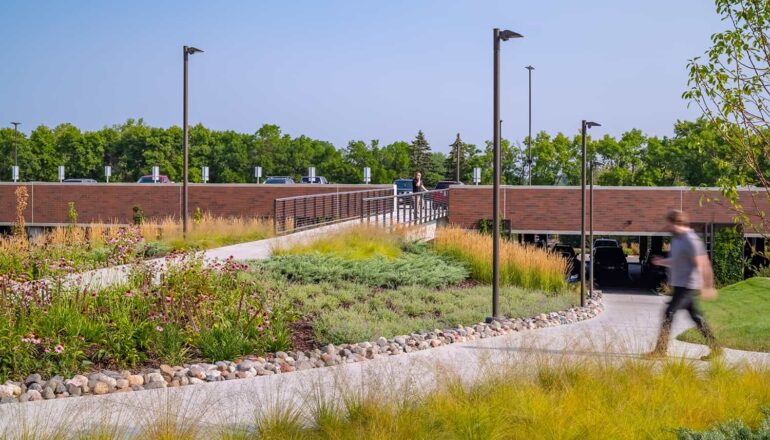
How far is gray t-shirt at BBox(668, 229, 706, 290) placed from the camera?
33.3 feet

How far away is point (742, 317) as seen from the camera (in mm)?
17953

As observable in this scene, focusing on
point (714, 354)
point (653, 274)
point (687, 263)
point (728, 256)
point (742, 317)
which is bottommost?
point (653, 274)

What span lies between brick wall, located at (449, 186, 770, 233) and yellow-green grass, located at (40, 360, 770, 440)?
101 ft

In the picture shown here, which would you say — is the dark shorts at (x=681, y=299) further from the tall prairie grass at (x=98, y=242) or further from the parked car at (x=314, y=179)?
the parked car at (x=314, y=179)

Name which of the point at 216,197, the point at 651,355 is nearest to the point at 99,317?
the point at 651,355

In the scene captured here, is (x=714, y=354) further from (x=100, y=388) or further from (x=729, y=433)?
(x=100, y=388)

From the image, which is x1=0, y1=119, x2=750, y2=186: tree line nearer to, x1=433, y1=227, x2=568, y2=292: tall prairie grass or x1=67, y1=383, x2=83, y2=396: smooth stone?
x1=433, y1=227, x2=568, y2=292: tall prairie grass

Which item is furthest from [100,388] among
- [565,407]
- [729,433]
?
[729,433]

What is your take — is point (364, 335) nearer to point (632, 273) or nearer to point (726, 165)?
point (726, 165)

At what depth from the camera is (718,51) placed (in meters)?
9.55

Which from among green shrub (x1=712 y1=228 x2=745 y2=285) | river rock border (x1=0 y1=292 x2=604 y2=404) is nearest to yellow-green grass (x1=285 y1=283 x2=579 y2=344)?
river rock border (x1=0 y1=292 x2=604 y2=404)

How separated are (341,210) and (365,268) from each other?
2113cm

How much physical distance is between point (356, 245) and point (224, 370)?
11663 millimetres

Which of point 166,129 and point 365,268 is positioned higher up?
point 166,129
